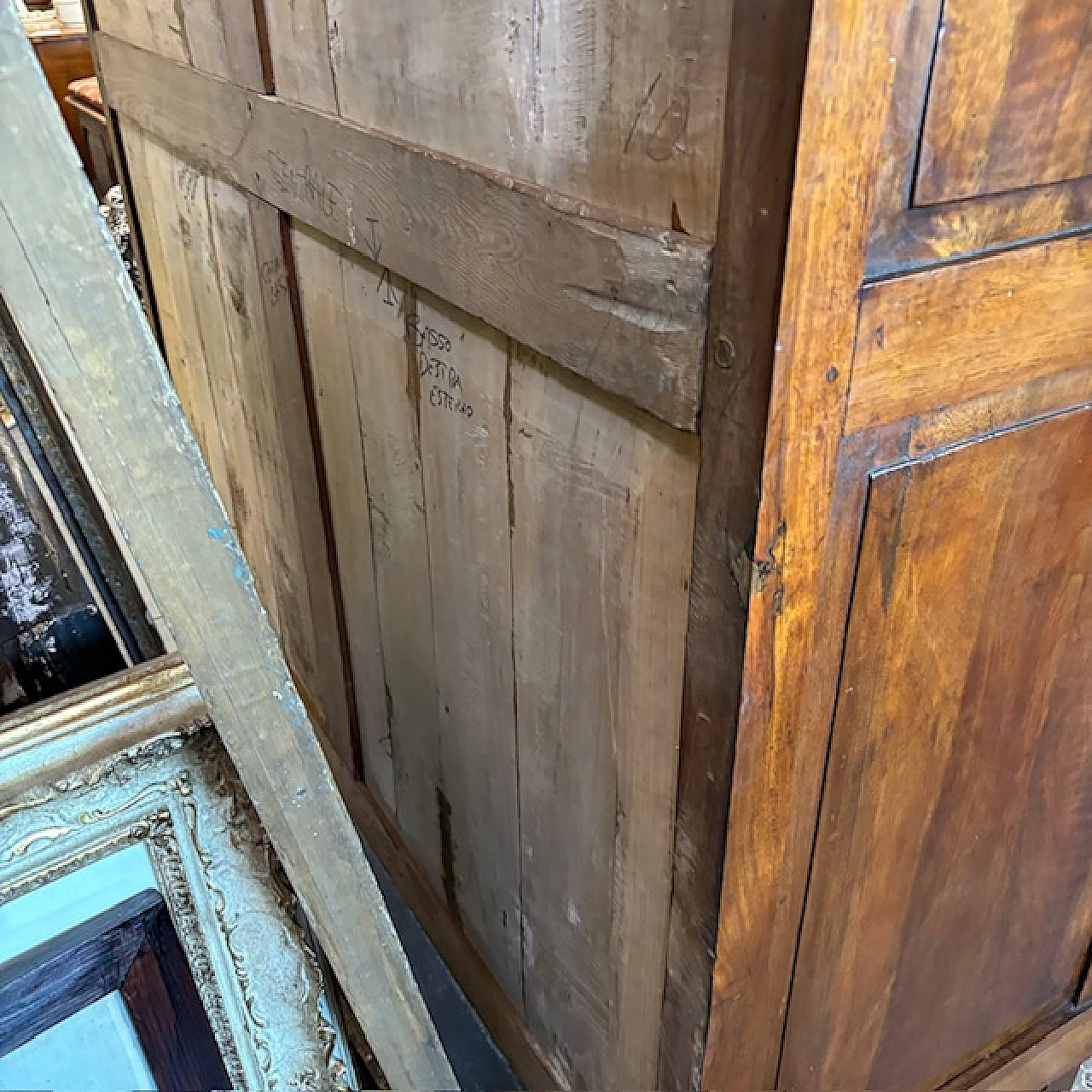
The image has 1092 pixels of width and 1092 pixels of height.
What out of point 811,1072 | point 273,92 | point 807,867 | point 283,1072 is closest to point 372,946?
point 283,1072

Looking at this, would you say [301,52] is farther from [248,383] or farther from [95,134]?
[95,134]

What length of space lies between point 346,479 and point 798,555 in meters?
0.80

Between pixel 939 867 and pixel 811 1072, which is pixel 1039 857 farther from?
pixel 811 1072

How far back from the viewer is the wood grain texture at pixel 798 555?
533mm

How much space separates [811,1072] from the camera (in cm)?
100

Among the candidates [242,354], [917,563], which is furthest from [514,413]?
[242,354]

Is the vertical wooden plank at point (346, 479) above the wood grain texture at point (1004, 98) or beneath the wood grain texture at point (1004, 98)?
beneath

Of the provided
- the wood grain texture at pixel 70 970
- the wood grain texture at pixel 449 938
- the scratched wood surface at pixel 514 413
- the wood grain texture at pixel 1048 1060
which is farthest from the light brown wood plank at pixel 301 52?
the wood grain texture at pixel 1048 1060

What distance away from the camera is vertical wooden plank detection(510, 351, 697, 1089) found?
29.9 inches

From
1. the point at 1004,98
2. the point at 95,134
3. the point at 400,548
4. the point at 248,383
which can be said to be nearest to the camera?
the point at 1004,98

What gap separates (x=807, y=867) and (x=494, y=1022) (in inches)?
28.5

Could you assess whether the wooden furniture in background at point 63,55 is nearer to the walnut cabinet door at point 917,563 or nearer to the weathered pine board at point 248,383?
the weathered pine board at point 248,383

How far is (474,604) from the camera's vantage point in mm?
1079

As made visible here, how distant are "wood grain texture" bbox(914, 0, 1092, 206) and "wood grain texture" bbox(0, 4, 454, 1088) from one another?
Answer: 48cm
